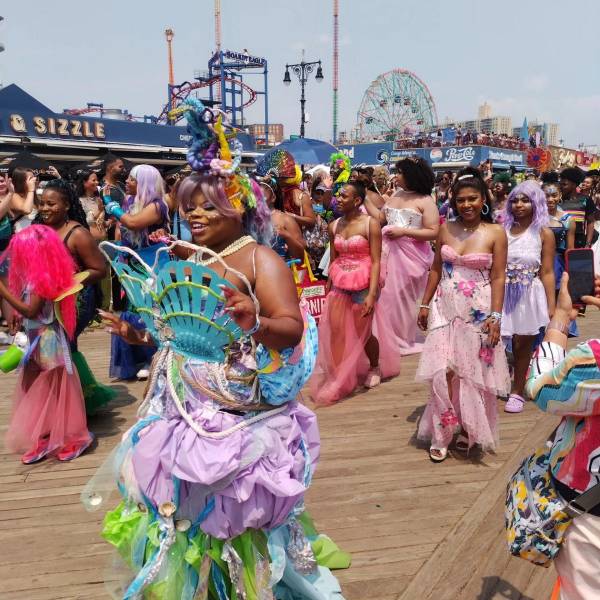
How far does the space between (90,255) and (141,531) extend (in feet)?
7.32

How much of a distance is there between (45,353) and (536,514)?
9.98 ft

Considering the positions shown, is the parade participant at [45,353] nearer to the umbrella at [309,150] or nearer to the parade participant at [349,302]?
the parade participant at [349,302]

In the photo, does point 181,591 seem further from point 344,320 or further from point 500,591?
point 344,320

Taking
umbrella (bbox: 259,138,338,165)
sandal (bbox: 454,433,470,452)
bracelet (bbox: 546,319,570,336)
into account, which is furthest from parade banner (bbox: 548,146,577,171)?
Answer: bracelet (bbox: 546,319,570,336)

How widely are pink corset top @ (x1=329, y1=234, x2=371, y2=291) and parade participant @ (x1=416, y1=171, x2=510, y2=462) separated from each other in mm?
1086

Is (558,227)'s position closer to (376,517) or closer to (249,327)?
(376,517)

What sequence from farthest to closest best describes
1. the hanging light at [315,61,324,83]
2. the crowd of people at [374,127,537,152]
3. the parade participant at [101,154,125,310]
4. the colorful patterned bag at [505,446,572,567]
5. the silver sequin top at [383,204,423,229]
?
the crowd of people at [374,127,537,152], the hanging light at [315,61,324,83], the parade participant at [101,154,125,310], the silver sequin top at [383,204,423,229], the colorful patterned bag at [505,446,572,567]

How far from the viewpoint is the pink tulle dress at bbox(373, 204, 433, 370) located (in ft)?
19.3

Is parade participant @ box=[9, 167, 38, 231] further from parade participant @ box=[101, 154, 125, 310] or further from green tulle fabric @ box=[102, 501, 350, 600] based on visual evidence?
green tulle fabric @ box=[102, 501, 350, 600]

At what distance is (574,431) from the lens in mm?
1668

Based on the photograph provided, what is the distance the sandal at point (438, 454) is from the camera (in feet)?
12.2

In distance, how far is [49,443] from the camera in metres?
3.79

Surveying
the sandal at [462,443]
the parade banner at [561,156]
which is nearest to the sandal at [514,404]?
the sandal at [462,443]

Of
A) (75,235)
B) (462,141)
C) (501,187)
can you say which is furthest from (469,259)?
(462,141)
